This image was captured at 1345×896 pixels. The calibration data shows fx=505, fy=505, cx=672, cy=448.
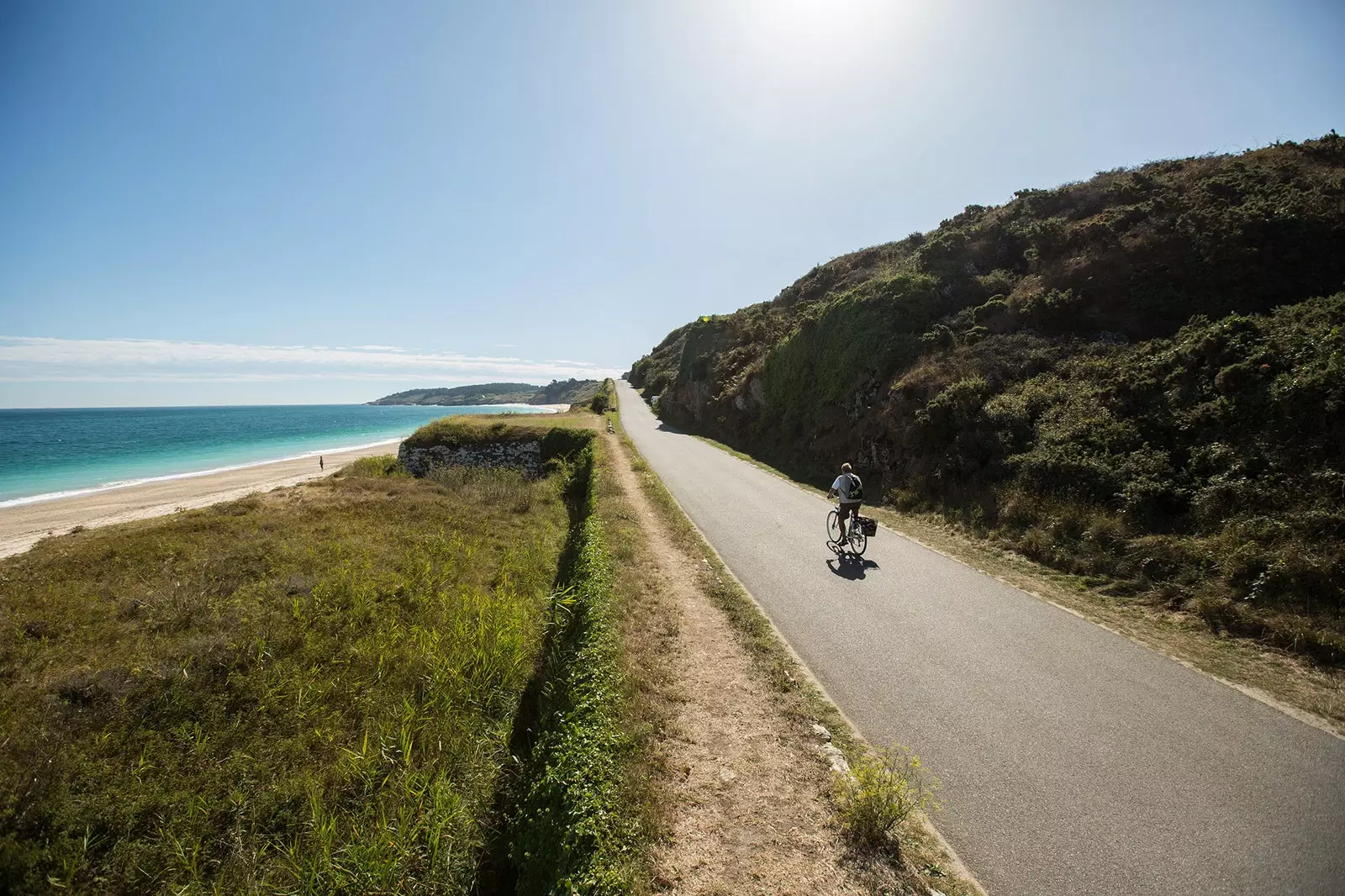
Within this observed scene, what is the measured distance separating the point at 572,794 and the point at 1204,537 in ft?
38.4

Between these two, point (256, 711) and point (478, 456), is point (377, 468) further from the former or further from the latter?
point (256, 711)

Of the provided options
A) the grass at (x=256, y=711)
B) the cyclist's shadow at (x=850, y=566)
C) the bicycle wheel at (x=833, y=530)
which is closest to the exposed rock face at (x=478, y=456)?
the grass at (x=256, y=711)

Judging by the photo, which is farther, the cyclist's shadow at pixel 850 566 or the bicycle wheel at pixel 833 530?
the bicycle wheel at pixel 833 530

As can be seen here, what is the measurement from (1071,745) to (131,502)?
164 feet

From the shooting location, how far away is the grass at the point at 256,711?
551cm

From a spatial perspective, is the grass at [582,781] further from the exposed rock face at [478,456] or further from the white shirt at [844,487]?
the exposed rock face at [478,456]

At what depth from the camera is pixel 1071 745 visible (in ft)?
17.3

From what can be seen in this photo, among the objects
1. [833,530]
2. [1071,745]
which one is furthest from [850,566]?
[1071,745]

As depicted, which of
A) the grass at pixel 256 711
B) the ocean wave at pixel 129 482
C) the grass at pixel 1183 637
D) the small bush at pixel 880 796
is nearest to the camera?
the small bush at pixel 880 796

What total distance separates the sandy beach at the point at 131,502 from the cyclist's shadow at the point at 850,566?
3270 centimetres

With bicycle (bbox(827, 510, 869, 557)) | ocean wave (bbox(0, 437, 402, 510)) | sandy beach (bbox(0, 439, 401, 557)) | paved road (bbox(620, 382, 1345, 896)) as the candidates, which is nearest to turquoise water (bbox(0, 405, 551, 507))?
ocean wave (bbox(0, 437, 402, 510))

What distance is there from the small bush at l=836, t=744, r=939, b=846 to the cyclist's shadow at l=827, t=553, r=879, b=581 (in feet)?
17.8

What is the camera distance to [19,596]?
10.6 metres

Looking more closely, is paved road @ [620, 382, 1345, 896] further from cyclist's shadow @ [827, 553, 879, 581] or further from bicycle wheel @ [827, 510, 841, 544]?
bicycle wheel @ [827, 510, 841, 544]
